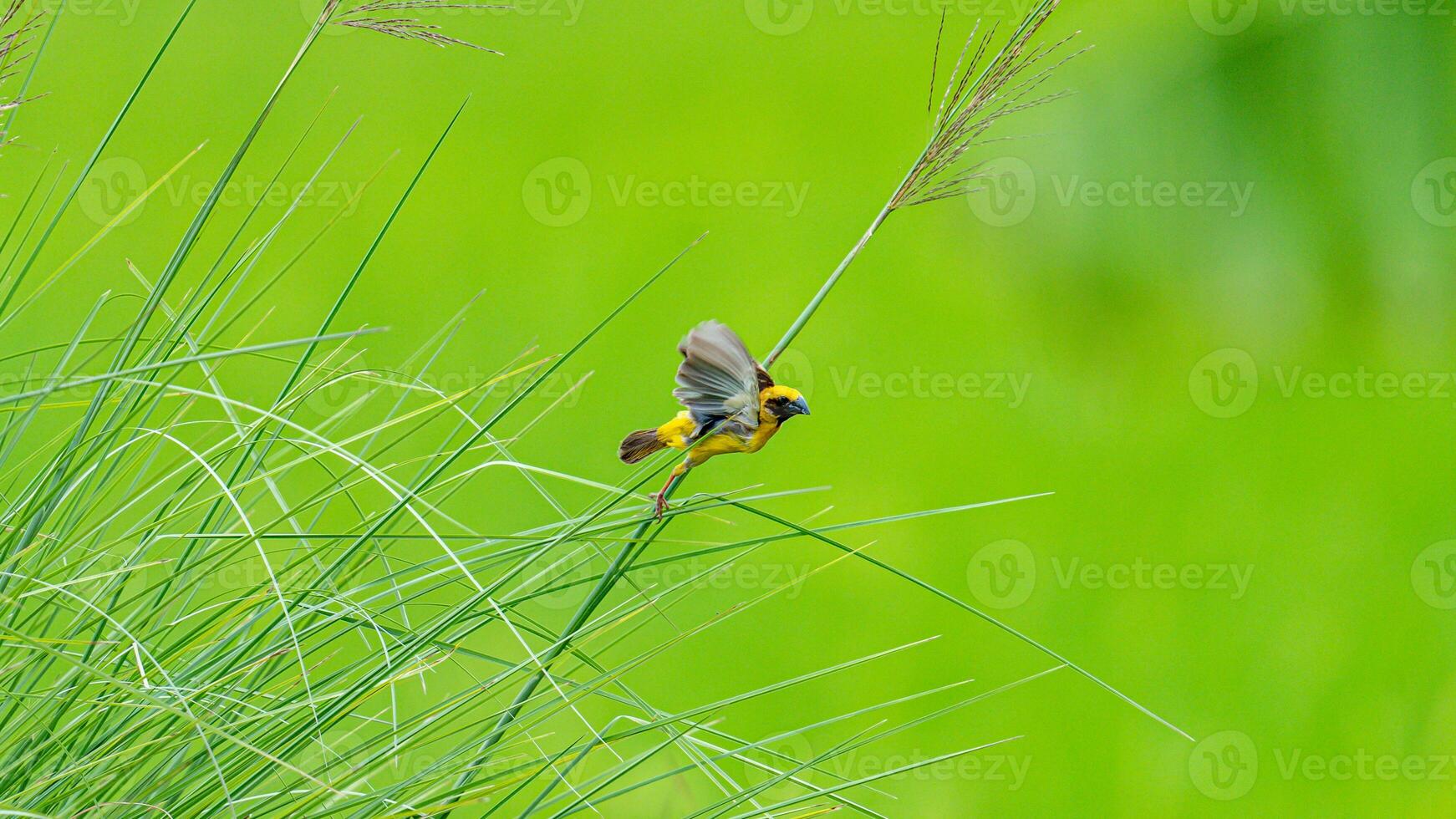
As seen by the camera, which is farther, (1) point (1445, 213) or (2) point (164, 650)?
(1) point (1445, 213)

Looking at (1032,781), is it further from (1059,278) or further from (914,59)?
(914,59)

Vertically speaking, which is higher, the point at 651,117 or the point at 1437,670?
the point at 651,117

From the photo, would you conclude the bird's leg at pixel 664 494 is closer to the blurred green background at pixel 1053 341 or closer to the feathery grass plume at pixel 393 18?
the feathery grass plume at pixel 393 18

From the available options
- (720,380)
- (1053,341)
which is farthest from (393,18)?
(1053,341)

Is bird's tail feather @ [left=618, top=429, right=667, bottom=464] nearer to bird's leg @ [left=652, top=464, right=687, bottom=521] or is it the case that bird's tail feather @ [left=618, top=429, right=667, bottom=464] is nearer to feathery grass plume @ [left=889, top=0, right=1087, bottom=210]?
bird's leg @ [left=652, top=464, right=687, bottom=521]

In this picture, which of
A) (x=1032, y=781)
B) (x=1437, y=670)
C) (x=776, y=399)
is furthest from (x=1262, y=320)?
(x=776, y=399)

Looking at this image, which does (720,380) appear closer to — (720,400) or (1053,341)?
(720,400)

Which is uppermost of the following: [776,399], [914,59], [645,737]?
[914,59]
